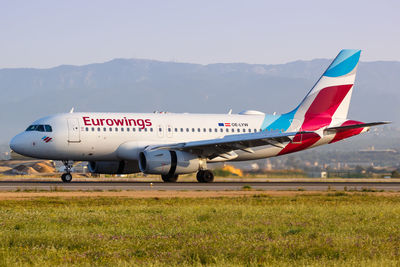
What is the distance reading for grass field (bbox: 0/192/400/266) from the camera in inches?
561

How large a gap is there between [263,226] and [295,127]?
32109 millimetres

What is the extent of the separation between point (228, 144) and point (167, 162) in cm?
416

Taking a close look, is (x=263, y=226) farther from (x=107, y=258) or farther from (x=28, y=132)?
(x=28, y=132)

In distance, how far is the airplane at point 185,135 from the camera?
4390cm

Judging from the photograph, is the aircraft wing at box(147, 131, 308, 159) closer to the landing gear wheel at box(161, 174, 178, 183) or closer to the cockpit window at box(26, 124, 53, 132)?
the landing gear wheel at box(161, 174, 178, 183)

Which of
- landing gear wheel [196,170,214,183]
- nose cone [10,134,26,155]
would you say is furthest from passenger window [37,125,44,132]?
landing gear wheel [196,170,214,183]

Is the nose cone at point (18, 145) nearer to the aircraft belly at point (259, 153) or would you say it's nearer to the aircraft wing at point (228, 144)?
the aircraft wing at point (228, 144)

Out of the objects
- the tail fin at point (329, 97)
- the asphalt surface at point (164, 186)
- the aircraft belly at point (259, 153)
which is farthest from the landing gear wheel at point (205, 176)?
the tail fin at point (329, 97)

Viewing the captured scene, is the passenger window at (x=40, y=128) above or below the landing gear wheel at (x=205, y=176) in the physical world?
above

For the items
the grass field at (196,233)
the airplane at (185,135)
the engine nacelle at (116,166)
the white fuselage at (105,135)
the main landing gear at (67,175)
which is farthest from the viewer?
the engine nacelle at (116,166)

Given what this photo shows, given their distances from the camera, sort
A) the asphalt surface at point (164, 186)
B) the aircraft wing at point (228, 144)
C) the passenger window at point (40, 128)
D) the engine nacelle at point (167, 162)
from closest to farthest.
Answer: the asphalt surface at point (164, 186), the engine nacelle at point (167, 162), the passenger window at point (40, 128), the aircraft wing at point (228, 144)

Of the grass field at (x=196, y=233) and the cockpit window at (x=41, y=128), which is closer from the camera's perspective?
the grass field at (x=196, y=233)

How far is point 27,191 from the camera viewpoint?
34.8 m

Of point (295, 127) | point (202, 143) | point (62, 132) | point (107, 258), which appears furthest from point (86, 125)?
point (107, 258)
